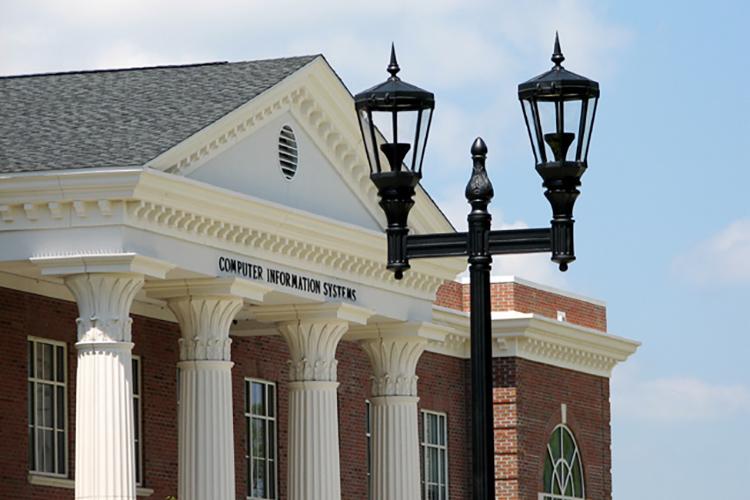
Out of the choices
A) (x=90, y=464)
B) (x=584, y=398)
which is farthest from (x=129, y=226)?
(x=584, y=398)

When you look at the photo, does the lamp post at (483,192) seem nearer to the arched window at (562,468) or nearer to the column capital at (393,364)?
the column capital at (393,364)

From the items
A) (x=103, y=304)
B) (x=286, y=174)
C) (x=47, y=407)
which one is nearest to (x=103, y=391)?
(x=103, y=304)

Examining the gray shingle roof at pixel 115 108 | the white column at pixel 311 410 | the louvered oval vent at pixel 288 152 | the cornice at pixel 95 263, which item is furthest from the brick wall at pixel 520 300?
the cornice at pixel 95 263

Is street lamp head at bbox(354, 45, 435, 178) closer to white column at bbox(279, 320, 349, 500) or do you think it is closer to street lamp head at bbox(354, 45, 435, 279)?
street lamp head at bbox(354, 45, 435, 279)

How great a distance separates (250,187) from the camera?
3084 cm

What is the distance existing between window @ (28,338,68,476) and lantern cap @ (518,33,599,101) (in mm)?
16956

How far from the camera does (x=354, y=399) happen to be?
133ft

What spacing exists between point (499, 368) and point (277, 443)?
751cm

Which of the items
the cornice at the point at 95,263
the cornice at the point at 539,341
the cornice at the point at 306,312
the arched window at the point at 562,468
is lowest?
the arched window at the point at 562,468

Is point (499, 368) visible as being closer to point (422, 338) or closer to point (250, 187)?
point (422, 338)

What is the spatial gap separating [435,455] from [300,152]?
1235 cm

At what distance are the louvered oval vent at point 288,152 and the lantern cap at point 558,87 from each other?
52.0 ft

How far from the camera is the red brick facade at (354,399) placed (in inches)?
1229

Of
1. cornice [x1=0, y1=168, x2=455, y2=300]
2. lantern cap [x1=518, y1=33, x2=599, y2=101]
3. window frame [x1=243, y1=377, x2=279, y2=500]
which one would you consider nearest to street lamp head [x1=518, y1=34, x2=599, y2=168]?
lantern cap [x1=518, y1=33, x2=599, y2=101]
